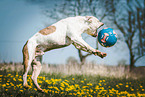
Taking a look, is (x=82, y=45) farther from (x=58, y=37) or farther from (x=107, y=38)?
(x=107, y=38)

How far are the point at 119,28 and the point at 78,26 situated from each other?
8.49m

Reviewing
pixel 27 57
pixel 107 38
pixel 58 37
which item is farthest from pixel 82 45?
pixel 27 57

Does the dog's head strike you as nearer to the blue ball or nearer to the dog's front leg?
the blue ball

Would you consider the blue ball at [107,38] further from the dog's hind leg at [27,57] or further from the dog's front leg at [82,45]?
the dog's hind leg at [27,57]

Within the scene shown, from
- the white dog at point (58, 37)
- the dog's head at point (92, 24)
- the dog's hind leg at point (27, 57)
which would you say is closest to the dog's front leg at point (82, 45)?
the white dog at point (58, 37)

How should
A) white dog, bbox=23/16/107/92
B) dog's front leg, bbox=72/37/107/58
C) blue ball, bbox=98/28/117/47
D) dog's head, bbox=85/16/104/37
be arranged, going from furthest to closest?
blue ball, bbox=98/28/117/47, dog's head, bbox=85/16/104/37, white dog, bbox=23/16/107/92, dog's front leg, bbox=72/37/107/58

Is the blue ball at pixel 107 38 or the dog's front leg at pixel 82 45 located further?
the blue ball at pixel 107 38

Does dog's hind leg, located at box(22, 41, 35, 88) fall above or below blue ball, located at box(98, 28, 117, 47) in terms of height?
below

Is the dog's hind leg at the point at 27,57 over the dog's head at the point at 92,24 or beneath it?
beneath

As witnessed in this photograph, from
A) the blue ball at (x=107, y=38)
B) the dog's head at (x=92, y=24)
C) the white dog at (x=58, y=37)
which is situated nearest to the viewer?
the white dog at (x=58, y=37)

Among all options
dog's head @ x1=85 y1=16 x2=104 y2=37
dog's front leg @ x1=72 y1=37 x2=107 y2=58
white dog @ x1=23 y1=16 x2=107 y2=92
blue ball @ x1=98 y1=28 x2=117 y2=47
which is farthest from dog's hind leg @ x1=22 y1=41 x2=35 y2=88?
blue ball @ x1=98 y1=28 x2=117 y2=47

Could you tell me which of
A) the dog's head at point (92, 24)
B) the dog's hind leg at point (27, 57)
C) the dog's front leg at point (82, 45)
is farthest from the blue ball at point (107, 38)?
the dog's hind leg at point (27, 57)

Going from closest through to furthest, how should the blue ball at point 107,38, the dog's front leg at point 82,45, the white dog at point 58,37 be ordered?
the dog's front leg at point 82,45 → the white dog at point 58,37 → the blue ball at point 107,38

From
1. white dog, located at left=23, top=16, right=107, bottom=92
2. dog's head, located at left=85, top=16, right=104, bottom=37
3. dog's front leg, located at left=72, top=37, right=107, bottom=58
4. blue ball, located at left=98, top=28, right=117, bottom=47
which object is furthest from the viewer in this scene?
blue ball, located at left=98, top=28, right=117, bottom=47
